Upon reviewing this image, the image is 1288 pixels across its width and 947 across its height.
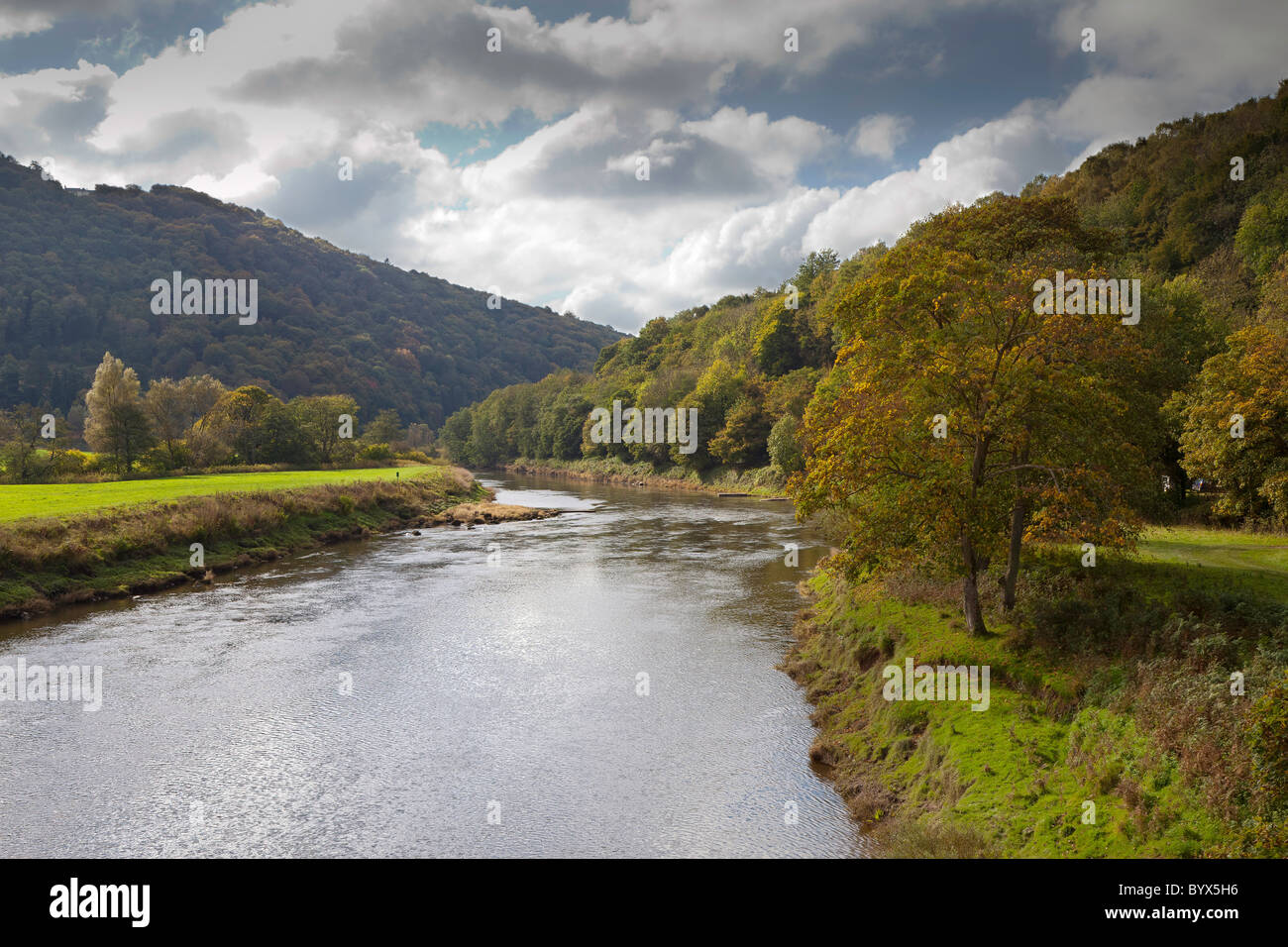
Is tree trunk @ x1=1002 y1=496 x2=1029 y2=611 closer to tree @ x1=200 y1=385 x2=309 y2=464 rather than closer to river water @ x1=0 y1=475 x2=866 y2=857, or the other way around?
river water @ x1=0 y1=475 x2=866 y2=857

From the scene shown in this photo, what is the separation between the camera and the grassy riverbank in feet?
32.2

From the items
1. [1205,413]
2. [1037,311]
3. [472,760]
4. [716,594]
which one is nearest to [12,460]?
[716,594]

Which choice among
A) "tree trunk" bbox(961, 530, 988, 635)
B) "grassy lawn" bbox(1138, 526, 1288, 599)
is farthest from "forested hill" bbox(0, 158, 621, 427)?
"grassy lawn" bbox(1138, 526, 1288, 599)

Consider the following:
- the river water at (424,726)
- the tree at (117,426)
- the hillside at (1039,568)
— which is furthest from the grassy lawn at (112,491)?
the hillside at (1039,568)

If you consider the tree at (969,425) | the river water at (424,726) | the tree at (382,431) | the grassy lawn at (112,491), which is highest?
the tree at (382,431)

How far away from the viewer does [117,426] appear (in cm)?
6344

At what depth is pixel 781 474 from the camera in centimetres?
7725

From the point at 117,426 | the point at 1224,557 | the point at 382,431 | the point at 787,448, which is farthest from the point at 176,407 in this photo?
the point at 1224,557

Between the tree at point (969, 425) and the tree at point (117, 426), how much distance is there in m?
64.5

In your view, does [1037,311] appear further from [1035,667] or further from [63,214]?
[63,214]

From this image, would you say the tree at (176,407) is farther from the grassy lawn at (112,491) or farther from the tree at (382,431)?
the tree at (382,431)

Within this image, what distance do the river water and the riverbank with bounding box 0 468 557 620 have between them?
194 centimetres

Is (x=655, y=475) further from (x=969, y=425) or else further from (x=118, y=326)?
(x=118, y=326)

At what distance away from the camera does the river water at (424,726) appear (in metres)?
13.7
